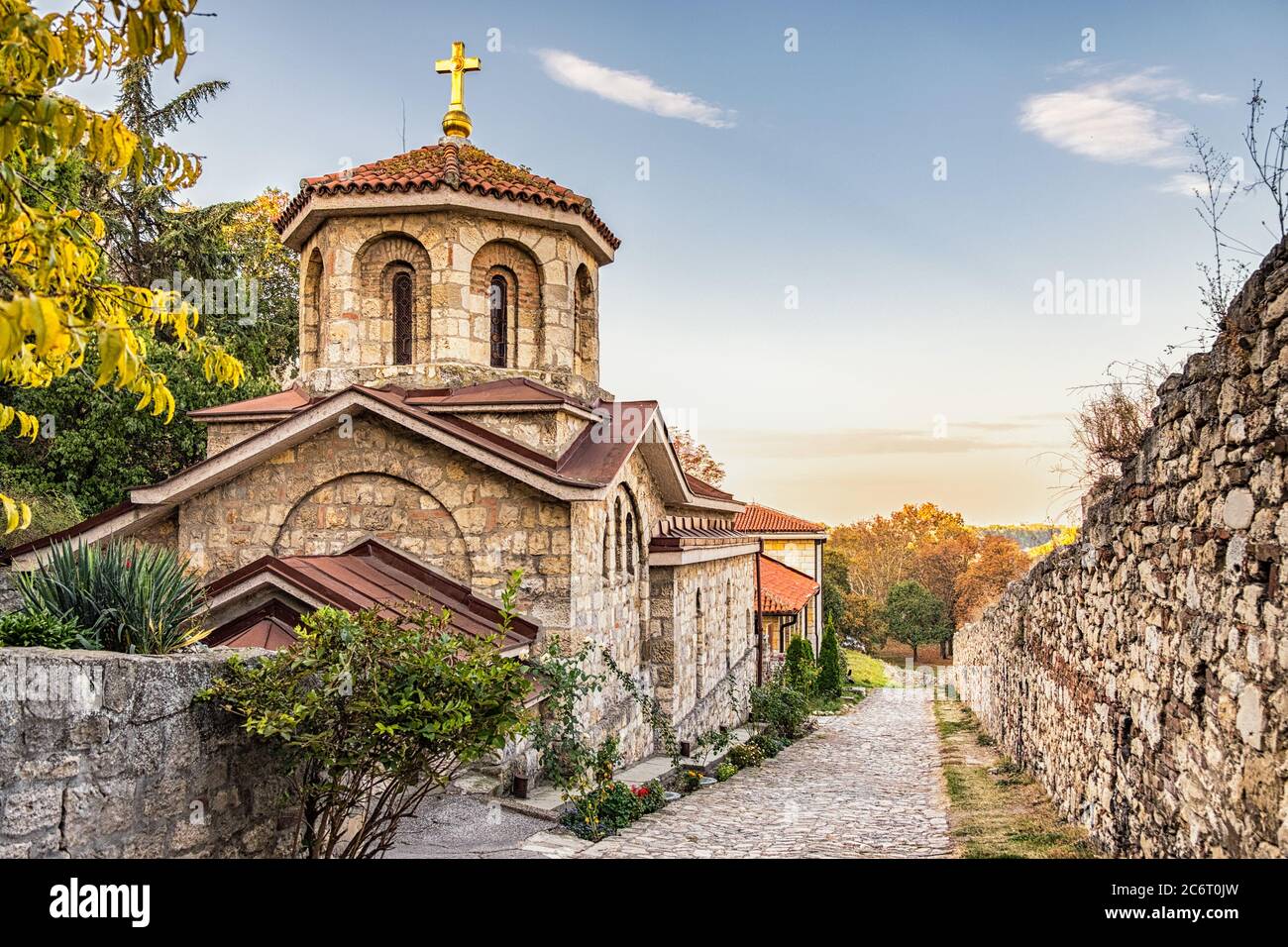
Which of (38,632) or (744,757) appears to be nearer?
(38,632)

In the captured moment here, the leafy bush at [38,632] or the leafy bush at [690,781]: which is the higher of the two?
the leafy bush at [38,632]

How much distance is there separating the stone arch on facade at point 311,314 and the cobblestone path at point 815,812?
8251 mm

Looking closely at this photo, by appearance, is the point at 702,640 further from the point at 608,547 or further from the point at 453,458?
the point at 453,458

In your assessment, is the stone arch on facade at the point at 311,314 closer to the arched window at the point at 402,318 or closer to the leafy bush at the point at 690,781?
the arched window at the point at 402,318

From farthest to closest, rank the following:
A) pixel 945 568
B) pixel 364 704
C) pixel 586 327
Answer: pixel 945 568, pixel 586 327, pixel 364 704

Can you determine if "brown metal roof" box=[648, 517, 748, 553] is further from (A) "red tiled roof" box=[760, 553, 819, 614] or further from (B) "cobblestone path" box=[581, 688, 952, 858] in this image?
(A) "red tiled roof" box=[760, 553, 819, 614]

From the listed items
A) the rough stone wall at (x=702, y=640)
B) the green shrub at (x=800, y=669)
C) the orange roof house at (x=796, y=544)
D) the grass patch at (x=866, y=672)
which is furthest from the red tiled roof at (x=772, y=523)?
the rough stone wall at (x=702, y=640)

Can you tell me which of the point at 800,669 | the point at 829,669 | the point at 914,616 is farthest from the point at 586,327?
the point at 914,616

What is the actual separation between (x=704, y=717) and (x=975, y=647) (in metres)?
7.54

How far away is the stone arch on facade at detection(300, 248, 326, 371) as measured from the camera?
14141 millimetres

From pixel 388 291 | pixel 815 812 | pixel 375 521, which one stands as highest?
pixel 388 291

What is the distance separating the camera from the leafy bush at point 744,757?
49.9 feet

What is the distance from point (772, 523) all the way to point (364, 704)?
120 ft

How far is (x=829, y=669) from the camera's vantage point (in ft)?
103
